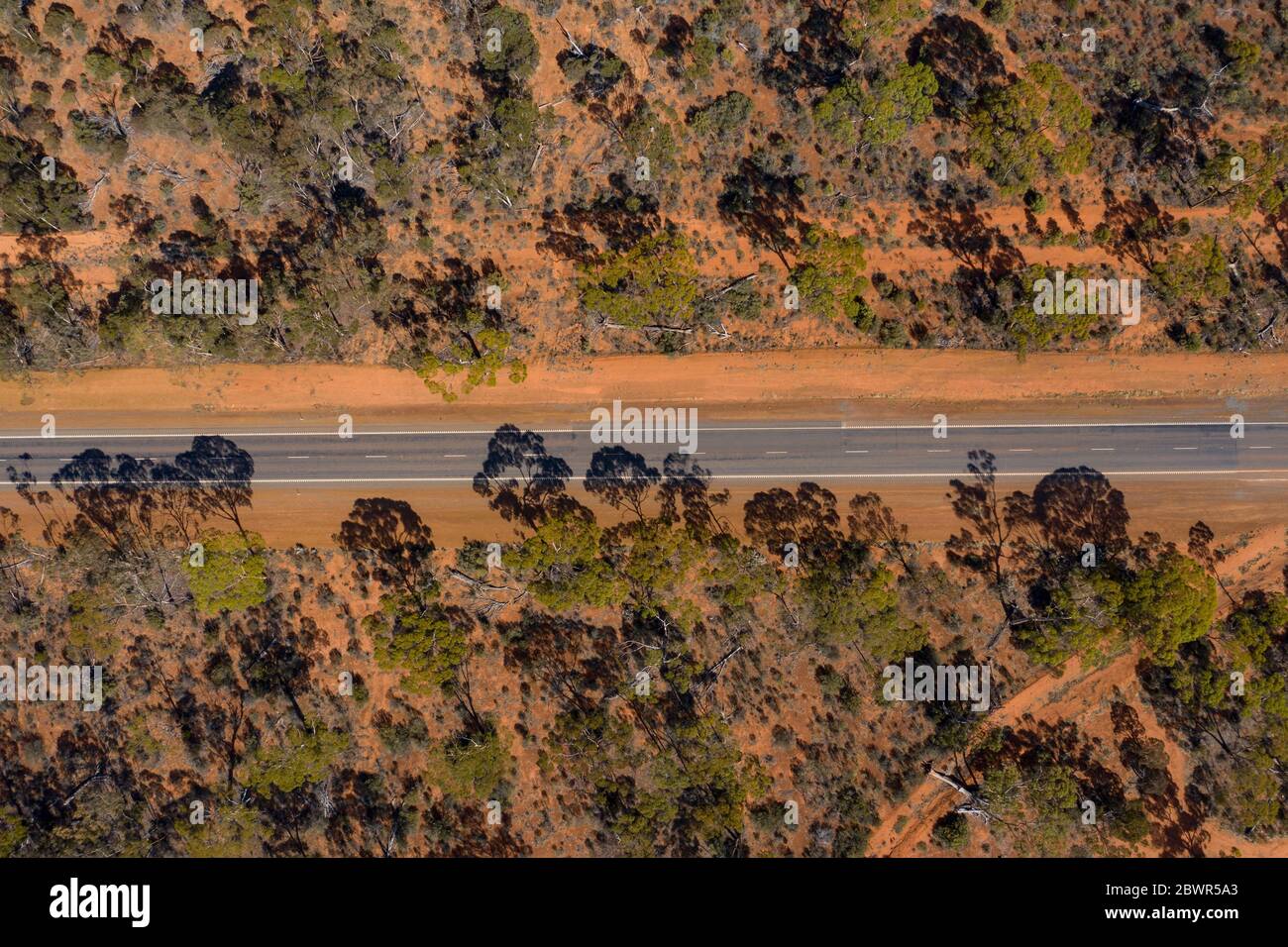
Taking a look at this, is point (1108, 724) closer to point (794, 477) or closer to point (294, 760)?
point (794, 477)

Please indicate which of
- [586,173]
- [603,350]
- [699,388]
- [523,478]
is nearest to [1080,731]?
[699,388]

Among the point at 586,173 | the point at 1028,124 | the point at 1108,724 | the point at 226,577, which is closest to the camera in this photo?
the point at 1028,124

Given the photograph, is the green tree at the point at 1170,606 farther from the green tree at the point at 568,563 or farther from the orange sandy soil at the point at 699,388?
the green tree at the point at 568,563

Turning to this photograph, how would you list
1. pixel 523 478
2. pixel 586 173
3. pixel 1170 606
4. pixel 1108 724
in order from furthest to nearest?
pixel 523 478 < pixel 586 173 < pixel 1108 724 < pixel 1170 606

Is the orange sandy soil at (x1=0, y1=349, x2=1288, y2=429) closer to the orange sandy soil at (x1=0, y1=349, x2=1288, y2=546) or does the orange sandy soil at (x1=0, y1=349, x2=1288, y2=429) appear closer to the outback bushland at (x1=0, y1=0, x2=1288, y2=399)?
the orange sandy soil at (x1=0, y1=349, x2=1288, y2=546)

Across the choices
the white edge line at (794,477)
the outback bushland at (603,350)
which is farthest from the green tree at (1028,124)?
the white edge line at (794,477)

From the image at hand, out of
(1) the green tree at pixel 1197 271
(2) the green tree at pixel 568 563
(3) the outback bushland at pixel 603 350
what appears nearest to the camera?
(2) the green tree at pixel 568 563

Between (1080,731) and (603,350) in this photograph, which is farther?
(603,350)

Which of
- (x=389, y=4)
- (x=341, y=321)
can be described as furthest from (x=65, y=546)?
(x=389, y=4)

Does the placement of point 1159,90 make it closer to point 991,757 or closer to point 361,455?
point 991,757
